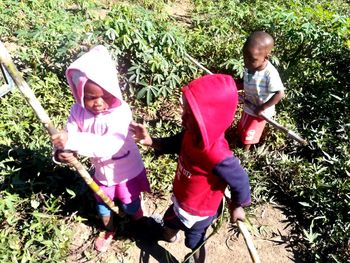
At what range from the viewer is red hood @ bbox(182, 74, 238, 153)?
1558 millimetres

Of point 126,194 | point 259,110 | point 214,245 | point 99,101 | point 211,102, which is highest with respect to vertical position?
point 211,102

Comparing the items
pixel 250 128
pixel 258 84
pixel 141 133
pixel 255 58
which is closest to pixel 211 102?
pixel 141 133

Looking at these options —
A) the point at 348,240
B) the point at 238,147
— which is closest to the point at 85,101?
the point at 238,147

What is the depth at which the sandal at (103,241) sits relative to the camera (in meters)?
2.55

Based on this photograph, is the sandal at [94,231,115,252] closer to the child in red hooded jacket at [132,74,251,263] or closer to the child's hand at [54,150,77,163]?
the child in red hooded jacket at [132,74,251,263]

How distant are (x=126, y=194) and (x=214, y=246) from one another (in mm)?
914

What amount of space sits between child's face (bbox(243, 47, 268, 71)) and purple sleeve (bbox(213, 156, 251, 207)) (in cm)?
126

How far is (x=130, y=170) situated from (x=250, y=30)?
11.6ft

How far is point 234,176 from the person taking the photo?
1.76 meters

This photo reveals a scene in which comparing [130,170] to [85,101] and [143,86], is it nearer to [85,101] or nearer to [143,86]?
[85,101]

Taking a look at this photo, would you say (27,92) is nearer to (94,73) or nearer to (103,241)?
(94,73)

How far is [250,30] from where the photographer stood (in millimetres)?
5047

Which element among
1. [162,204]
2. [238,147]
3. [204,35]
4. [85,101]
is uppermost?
[85,101]

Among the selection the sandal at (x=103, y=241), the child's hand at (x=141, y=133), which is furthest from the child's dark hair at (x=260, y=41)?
the sandal at (x=103, y=241)
